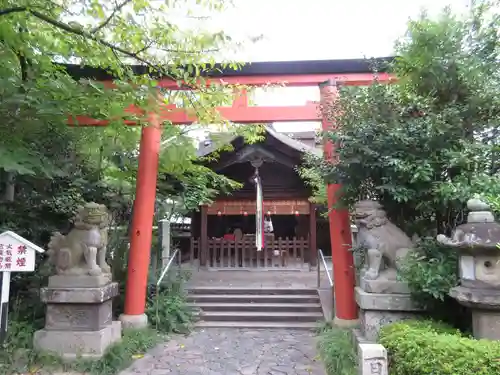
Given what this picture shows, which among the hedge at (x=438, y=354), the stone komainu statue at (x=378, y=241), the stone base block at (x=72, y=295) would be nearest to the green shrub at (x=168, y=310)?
the stone base block at (x=72, y=295)

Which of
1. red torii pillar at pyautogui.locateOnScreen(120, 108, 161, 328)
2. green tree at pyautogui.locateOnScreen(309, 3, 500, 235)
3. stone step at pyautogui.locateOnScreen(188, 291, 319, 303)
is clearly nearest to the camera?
green tree at pyautogui.locateOnScreen(309, 3, 500, 235)

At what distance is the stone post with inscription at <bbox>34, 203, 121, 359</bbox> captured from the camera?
515 centimetres

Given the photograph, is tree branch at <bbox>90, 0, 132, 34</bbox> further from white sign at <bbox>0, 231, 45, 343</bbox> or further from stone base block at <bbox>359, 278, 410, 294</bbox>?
stone base block at <bbox>359, 278, 410, 294</bbox>

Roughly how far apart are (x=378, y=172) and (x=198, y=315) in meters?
4.79

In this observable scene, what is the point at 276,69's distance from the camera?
673cm

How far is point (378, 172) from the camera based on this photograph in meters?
4.78

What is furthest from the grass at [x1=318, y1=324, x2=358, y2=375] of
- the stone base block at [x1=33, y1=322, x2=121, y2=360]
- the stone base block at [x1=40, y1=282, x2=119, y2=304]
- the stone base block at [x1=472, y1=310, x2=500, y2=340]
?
the stone base block at [x1=40, y1=282, x2=119, y2=304]

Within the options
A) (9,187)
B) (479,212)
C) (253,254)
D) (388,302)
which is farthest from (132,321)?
(253,254)

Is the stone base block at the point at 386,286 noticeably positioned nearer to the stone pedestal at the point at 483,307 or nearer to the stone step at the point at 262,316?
the stone pedestal at the point at 483,307

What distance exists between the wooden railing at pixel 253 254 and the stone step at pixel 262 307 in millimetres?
3989

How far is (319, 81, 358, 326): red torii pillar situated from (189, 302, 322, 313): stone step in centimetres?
143

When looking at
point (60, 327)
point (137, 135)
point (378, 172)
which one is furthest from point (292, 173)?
point (60, 327)

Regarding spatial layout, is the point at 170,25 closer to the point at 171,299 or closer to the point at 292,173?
the point at 171,299

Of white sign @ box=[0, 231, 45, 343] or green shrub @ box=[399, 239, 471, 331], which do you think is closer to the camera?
green shrub @ box=[399, 239, 471, 331]
